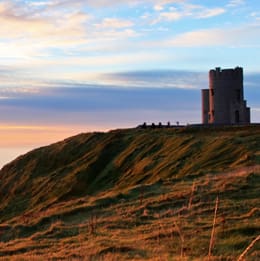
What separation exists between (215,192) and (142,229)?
5656 millimetres

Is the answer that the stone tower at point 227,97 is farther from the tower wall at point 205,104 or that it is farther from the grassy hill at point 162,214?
the grassy hill at point 162,214

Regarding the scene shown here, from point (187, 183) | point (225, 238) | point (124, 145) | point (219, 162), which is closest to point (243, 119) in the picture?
point (124, 145)

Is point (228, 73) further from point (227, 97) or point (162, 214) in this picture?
point (162, 214)

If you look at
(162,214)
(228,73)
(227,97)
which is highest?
(228,73)

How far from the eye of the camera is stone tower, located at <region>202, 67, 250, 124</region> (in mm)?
80256

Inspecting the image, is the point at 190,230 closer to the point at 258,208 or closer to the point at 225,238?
the point at 225,238

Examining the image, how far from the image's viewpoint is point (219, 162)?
36156 millimetres

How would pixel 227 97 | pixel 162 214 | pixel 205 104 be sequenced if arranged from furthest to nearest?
1. pixel 205 104
2. pixel 227 97
3. pixel 162 214

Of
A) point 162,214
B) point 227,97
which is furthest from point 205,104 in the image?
point 162,214

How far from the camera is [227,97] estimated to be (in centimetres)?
8175

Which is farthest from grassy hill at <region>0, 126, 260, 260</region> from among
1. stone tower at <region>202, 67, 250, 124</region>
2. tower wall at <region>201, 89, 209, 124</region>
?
tower wall at <region>201, 89, 209, 124</region>

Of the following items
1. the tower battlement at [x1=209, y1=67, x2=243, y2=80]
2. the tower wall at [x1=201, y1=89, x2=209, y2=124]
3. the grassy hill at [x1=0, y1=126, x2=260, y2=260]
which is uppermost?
the tower battlement at [x1=209, y1=67, x2=243, y2=80]

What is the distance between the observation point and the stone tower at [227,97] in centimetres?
8026

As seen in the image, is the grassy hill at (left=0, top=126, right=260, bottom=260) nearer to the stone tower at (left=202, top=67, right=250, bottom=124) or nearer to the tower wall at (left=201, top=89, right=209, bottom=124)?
the stone tower at (left=202, top=67, right=250, bottom=124)
